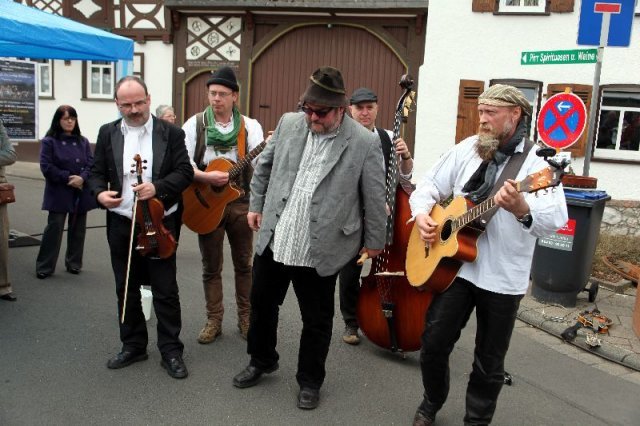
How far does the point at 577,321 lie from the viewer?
5273 millimetres

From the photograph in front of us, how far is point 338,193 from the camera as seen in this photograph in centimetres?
322

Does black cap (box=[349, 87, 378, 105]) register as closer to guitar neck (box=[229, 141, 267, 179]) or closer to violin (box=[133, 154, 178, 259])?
guitar neck (box=[229, 141, 267, 179])

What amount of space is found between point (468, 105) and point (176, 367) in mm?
8149

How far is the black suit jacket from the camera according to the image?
3650 millimetres

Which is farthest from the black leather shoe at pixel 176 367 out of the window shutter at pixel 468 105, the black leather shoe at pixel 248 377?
the window shutter at pixel 468 105

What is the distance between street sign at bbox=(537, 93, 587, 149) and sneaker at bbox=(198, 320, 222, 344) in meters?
3.90

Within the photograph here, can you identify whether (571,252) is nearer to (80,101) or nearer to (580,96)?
(580,96)

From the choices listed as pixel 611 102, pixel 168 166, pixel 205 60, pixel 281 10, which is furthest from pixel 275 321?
pixel 205 60

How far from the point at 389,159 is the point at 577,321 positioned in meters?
2.57

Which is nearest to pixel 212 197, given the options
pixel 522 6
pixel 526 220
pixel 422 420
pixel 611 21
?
pixel 422 420

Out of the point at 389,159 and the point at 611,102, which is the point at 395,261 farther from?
the point at 611,102

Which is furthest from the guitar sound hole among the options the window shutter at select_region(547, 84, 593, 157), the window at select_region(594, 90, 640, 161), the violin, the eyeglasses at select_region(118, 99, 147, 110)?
the window at select_region(594, 90, 640, 161)

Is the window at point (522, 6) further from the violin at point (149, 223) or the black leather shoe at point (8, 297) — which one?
the black leather shoe at point (8, 297)

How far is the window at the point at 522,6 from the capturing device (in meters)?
10.1
